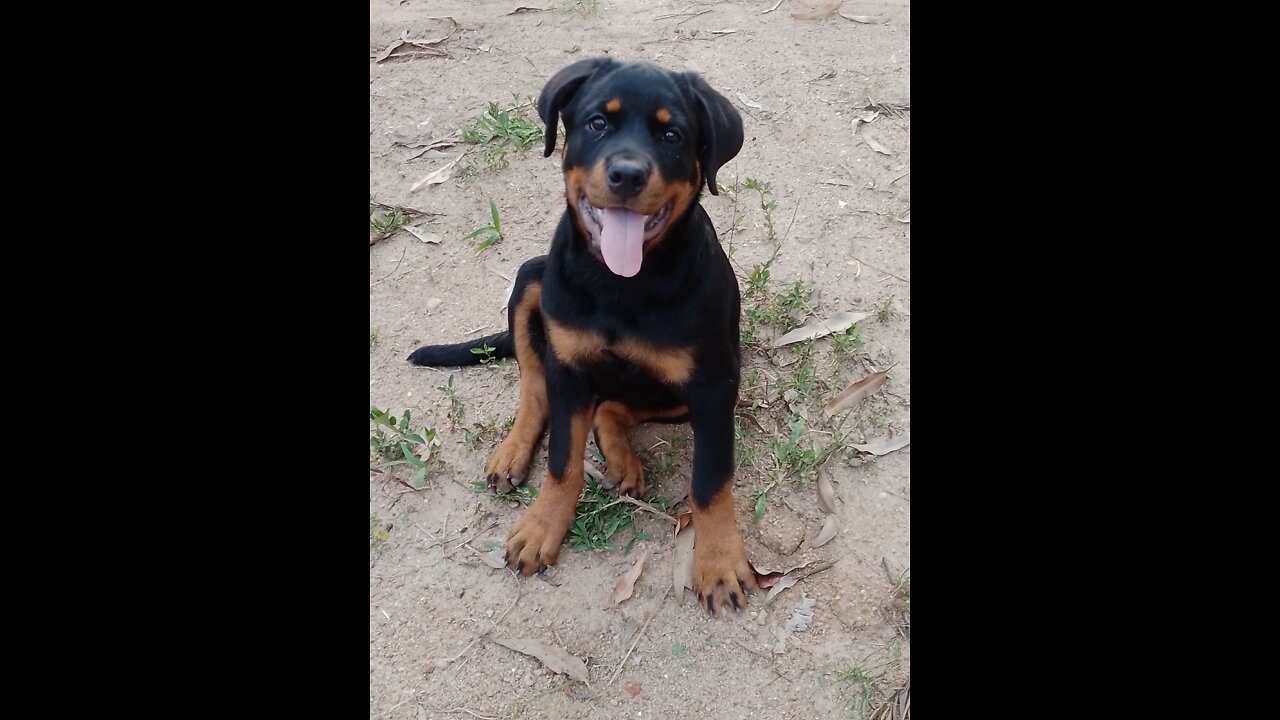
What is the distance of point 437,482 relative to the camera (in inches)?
139

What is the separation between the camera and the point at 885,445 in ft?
11.9

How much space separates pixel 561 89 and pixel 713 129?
499 mm

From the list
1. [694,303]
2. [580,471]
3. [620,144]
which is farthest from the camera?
[580,471]

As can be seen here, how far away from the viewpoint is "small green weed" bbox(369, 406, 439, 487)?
3.49 meters

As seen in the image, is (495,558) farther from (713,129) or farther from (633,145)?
(713,129)

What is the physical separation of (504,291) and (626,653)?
2006 millimetres

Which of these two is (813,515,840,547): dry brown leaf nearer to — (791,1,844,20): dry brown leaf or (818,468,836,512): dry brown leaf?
(818,468,836,512): dry brown leaf

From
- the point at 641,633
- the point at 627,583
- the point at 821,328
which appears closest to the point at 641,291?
the point at 627,583

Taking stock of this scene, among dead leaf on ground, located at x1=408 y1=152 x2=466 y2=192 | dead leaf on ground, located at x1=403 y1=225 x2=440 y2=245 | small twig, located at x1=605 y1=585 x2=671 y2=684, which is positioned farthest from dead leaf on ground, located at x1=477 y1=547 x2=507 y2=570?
dead leaf on ground, located at x1=408 y1=152 x2=466 y2=192

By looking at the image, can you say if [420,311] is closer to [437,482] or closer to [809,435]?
[437,482]

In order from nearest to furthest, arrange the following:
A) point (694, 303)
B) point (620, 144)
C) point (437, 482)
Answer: point (620, 144) → point (694, 303) → point (437, 482)

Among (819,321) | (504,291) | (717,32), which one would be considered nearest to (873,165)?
(819,321)

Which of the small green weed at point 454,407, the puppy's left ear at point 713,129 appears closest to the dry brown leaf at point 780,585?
the puppy's left ear at point 713,129

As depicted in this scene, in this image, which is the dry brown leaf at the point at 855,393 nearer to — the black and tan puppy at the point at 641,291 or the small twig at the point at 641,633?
the black and tan puppy at the point at 641,291
